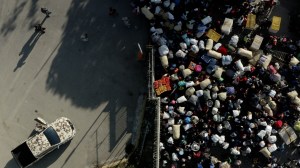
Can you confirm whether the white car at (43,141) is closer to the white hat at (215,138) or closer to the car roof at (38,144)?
the car roof at (38,144)

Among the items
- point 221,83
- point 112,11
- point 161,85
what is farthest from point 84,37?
point 221,83

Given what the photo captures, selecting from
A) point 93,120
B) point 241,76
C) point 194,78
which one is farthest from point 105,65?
point 241,76

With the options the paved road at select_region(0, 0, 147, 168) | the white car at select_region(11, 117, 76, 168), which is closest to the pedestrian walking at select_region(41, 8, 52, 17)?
the paved road at select_region(0, 0, 147, 168)

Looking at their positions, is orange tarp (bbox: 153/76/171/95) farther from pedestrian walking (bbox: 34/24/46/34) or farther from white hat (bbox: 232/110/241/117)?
pedestrian walking (bbox: 34/24/46/34)

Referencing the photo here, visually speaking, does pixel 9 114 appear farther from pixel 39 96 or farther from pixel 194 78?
pixel 194 78

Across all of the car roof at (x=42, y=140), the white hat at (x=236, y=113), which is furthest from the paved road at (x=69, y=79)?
the white hat at (x=236, y=113)
